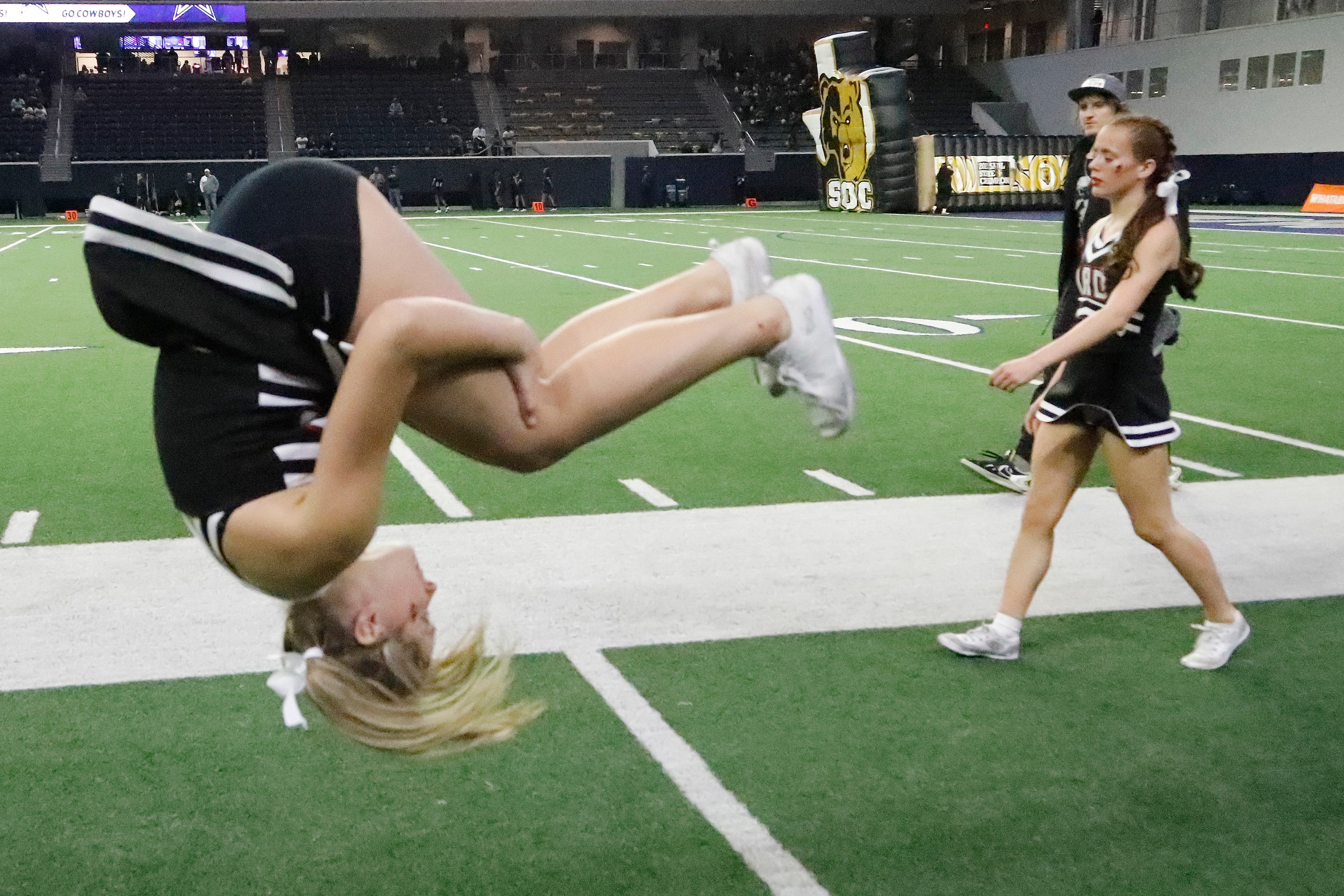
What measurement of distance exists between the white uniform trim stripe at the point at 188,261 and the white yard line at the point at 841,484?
436cm

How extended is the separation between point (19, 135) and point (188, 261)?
1868 inches

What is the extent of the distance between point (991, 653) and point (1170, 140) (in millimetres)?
1730

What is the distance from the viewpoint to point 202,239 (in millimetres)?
2723

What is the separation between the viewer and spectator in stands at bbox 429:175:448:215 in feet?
143

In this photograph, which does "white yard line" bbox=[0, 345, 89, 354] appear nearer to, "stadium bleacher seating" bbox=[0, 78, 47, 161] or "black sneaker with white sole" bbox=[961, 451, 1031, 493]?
"black sneaker with white sole" bbox=[961, 451, 1031, 493]

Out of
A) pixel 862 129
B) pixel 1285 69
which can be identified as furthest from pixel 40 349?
pixel 1285 69

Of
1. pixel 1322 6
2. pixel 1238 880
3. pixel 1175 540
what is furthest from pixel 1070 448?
pixel 1322 6

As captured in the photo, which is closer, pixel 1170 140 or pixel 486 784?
pixel 486 784

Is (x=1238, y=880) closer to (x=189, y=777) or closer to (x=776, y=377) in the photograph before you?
(x=776, y=377)

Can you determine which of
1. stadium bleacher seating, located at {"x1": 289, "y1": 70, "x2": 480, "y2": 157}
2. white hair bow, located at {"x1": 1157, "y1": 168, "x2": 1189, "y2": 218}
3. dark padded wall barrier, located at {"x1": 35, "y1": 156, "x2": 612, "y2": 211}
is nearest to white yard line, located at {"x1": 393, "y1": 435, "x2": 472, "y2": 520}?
white hair bow, located at {"x1": 1157, "y1": 168, "x2": 1189, "y2": 218}

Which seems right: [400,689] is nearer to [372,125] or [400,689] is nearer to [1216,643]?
[1216,643]

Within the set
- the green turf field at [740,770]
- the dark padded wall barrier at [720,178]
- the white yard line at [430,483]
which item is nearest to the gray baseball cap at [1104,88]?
the green turf field at [740,770]

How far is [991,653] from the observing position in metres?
4.61

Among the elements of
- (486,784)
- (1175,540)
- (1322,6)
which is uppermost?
(1322,6)
